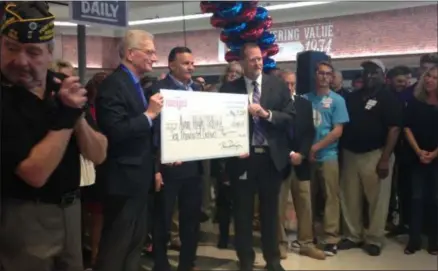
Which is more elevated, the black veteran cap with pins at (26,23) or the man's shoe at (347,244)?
the black veteran cap with pins at (26,23)

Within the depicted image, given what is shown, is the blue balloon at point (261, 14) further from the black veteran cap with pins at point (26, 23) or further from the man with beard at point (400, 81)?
the black veteran cap with pins at point (26, 23)

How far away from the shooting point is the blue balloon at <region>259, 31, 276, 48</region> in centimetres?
238

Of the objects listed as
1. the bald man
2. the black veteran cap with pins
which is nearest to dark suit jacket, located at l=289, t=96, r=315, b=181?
the bald man

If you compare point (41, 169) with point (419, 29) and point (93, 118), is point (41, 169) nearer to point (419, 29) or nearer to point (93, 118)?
point (93, 118)

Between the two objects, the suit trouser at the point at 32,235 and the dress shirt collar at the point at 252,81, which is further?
the dress shirt collar at the point at 252,81

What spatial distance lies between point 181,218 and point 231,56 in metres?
0.79

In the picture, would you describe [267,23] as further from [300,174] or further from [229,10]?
[300,174]

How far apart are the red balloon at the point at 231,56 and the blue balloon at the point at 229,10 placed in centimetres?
17

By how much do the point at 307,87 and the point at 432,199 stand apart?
0.85 meters

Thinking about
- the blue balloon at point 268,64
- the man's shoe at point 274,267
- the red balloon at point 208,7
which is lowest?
the man's shoe at point 274,267

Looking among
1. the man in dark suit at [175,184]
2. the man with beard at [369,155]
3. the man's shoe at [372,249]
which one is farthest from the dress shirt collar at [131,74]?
the man's shoe at [372,249]

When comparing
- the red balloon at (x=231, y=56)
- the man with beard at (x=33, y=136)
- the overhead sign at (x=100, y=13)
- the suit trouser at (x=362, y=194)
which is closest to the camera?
the man with beard at (x=33, y=136)

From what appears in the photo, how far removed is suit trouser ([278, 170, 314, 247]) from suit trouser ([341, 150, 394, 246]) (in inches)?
8.5

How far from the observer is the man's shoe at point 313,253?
277cm
